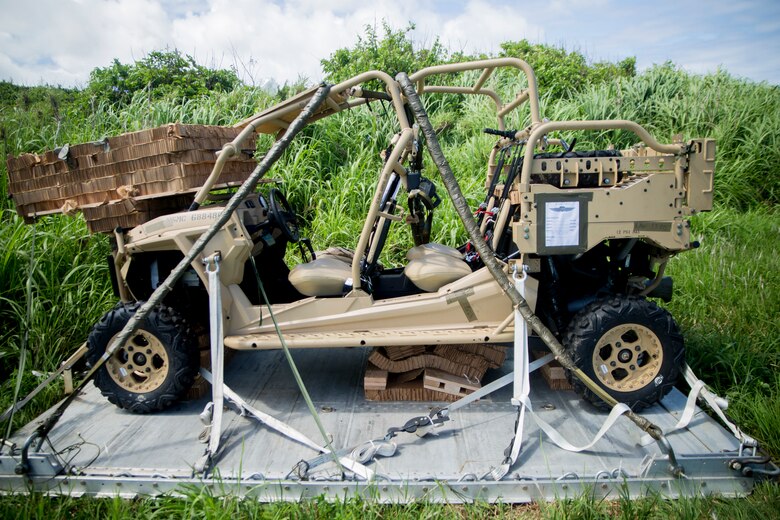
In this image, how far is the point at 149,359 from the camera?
3.42 m

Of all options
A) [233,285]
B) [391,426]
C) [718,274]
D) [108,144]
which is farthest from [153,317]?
[718,274]

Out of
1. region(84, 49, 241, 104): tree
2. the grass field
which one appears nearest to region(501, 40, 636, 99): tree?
the grass field

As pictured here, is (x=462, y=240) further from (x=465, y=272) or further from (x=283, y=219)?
(x=283, y=219)

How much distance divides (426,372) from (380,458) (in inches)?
29.6

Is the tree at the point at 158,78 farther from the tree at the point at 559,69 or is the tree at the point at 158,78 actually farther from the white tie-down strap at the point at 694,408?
the white tie-down strap at the point at 694,408

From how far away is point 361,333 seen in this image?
3.34 meters

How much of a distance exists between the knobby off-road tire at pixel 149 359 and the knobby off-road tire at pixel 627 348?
2.36 meters

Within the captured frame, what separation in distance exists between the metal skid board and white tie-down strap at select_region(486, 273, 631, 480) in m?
0.06

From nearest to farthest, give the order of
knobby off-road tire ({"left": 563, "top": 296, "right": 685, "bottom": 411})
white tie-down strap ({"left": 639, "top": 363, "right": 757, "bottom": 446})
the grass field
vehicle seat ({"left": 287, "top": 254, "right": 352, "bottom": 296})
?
the grass field, white tie-down strap ({"left": 639, "top": 363, "right": 757, "bottom": 446}), knobby off-road tire ({"left": 563, "top": 296, "right": 685, "bottom": 411}), vehicle seat ({"left": 287, "top": 254, "right": 352, "bottom": 296})

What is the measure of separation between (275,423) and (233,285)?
3.00 feet

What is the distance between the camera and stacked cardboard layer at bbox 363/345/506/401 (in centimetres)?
351

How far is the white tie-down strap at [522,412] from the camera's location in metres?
2.79

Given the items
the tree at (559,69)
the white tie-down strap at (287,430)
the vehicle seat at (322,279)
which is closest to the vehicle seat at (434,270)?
the vehicle seat at (322,279)

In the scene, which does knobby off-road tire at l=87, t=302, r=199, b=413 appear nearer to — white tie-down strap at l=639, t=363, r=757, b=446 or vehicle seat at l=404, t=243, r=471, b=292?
vehicle seat at l=404, t=243, r=471, b=292
